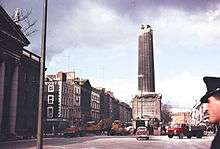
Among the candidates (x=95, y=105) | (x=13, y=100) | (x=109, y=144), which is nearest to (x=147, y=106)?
(x=95, y=105)

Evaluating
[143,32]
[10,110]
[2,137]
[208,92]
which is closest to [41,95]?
[208,92]

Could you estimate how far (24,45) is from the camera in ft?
173

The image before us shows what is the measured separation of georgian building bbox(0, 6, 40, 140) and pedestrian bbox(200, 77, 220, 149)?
1618 inches

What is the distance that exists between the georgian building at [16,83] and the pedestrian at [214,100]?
41.1 meters

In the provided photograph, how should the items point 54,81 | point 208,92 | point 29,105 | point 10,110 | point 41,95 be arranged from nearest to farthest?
point 208,92 < point 41,95 < point 10,110 < point 29,105 < point 54,81

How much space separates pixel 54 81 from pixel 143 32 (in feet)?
166

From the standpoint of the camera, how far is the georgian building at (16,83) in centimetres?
4653

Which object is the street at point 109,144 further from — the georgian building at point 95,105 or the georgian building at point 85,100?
the georgian building at point 95,105

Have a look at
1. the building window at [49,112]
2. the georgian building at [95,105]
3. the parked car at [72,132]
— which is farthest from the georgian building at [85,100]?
the parked car at [72,132]

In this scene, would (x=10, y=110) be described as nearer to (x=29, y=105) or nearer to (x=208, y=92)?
(x=29, y=105)

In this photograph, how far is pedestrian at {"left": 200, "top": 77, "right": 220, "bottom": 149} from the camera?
Result: 2.36 meters

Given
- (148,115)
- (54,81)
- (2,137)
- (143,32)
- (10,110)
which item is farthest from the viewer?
(143,32)

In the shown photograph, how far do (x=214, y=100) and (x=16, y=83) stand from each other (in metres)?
50.5

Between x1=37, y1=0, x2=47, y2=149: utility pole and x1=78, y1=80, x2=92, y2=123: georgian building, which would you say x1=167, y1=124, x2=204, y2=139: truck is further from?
x1=78, y1=80, x2=92, y2=123: georgian building
